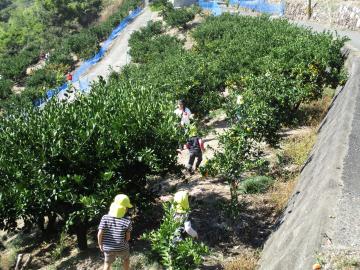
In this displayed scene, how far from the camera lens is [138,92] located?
10.1 m

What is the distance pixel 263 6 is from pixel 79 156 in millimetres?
38236

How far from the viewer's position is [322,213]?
5930 mm

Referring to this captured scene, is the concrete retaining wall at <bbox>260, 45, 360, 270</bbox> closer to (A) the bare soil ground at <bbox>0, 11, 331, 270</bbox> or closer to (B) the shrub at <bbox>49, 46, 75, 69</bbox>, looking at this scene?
(A) the bare soil ground at <bbox>0, 11, 331, 270</bbox>

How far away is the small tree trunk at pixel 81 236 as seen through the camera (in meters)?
8.91

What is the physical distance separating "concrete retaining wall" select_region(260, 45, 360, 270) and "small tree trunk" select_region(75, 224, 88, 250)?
345 centimetres

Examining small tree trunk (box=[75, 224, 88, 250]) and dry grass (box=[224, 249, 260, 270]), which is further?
small tree trunk (box=[75, 224, 88, 250])

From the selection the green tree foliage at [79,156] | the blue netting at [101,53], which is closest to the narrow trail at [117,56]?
the blue netting at [101,53]

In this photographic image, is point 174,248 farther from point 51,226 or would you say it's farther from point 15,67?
point 15,67

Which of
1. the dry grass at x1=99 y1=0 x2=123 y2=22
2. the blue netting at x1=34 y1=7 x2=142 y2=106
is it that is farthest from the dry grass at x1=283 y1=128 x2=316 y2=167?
the dry grass at x1=99 y1=0 x2=123 y2=22

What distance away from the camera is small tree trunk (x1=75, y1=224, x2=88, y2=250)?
8.91 meters

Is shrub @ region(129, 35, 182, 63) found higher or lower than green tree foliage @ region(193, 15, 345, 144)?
lower

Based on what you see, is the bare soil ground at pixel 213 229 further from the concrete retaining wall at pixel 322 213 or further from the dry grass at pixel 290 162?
the concrete retaining wall at pixel 322 213

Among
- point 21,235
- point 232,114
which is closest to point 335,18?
point 232,114

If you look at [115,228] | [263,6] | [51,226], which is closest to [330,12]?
[263,6]
